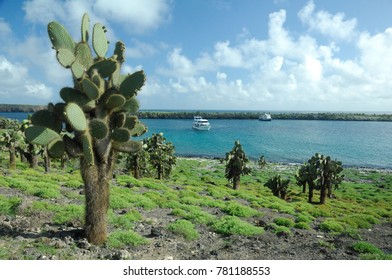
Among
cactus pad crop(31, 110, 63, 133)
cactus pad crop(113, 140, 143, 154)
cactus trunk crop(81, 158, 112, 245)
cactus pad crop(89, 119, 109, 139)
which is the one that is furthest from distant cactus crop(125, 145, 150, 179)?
cactus pad crop(89, 119, 109, 139)

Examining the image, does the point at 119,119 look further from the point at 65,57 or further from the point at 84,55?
the point at 65,57

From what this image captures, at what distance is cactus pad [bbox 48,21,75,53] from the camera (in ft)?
30.9

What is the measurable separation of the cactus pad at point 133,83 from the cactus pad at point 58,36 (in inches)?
77.4

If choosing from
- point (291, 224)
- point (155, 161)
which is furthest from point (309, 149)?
point (291, 224)

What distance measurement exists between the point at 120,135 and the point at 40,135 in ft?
7.41

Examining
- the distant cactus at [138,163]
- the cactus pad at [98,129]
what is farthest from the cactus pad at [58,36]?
the distant cactus at [138,163]

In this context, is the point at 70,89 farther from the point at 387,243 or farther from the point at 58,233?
the point at 387,243

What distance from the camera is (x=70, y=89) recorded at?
9.40 metres

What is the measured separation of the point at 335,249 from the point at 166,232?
6701mm

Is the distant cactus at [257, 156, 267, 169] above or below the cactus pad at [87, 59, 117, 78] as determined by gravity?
below

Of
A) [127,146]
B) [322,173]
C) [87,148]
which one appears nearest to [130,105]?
[127,146]

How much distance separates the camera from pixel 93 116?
1002 centimetres

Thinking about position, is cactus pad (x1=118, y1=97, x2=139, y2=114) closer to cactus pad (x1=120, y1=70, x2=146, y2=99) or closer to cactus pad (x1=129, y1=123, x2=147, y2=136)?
cactus pad (x1=120, y1=70, x2=146, y2=99)

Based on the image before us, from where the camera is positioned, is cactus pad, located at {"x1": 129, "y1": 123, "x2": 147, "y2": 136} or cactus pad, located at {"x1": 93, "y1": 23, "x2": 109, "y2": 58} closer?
cactus pad, located at {"x1": 93, "y1": 23, "x2": 109, "y2": 58}
